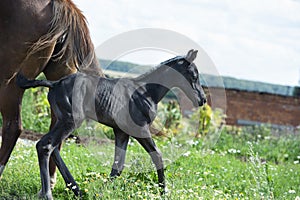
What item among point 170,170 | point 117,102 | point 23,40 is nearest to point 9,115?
point 23,40

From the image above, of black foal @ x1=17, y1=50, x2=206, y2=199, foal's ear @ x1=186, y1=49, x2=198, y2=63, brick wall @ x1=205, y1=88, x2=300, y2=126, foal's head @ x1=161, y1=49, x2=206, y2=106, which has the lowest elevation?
brick wall @ x1=205, y1=88, x2=300, y2=126

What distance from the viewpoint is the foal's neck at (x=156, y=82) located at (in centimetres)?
496

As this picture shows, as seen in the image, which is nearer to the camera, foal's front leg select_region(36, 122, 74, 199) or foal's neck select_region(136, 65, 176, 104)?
foal's front leg select_region(36, 122, 74, 199)

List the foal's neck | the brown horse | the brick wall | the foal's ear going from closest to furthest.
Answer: the foal's ear < the foal's neck < the brown horse < the brick wall

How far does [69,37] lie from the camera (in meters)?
5.16

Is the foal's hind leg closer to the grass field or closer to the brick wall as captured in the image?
the grass field

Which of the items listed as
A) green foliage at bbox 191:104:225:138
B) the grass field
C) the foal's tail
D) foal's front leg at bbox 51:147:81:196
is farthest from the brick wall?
the foal's tail

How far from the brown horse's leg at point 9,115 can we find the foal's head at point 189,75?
1.34 meters

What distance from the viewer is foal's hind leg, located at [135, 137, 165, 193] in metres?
4.87

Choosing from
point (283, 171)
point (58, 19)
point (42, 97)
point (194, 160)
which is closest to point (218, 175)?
point (194, 160)

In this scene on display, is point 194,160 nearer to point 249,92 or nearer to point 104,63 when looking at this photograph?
point 104,63

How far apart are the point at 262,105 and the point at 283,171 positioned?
8.43 metres

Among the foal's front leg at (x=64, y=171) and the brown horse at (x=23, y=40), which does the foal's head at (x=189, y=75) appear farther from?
the foal's front leg at (x=64, y=171)

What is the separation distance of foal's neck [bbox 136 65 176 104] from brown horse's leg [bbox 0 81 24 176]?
109cm
